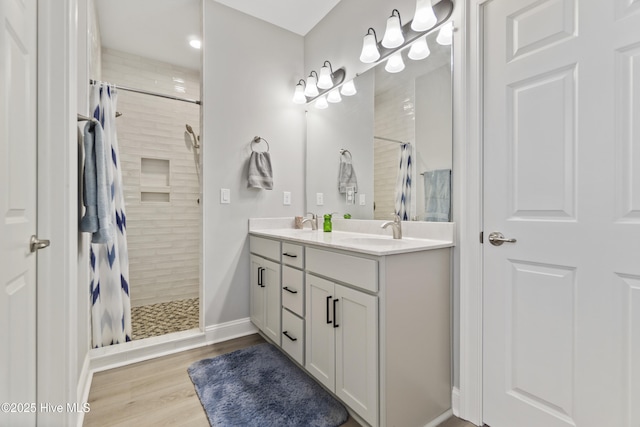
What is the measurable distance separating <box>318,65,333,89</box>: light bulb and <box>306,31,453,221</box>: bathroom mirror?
165 mm

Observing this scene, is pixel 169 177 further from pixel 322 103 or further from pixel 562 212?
pixel 562 212

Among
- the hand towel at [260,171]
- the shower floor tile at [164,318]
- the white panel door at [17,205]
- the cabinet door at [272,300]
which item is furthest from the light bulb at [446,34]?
the shower floor tile at [164,318]

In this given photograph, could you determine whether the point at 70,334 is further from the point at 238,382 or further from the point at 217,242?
the point at 217,242

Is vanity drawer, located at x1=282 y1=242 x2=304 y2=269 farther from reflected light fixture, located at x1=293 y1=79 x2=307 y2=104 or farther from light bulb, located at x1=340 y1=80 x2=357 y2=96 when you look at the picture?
reflected light fixture, located at x1=293 y1=79 x2=307 y2=104

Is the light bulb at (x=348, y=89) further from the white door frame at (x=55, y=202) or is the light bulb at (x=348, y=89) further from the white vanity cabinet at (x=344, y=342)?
the white door frame at (x=55, y=202)

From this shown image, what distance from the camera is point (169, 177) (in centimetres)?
332

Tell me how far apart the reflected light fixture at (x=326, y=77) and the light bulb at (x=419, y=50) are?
81 cm

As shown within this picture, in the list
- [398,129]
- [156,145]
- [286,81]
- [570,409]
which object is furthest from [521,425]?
[156,145]

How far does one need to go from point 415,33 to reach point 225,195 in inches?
69.0

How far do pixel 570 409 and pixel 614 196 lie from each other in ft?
2.81

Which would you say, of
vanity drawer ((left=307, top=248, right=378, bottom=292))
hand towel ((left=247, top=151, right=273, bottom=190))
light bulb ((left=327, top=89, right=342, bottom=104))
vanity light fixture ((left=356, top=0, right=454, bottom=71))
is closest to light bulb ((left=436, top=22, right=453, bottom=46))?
vanity light fixture ((left=356, top=0, right=454, bottom=71))

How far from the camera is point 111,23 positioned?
2617 millimetres

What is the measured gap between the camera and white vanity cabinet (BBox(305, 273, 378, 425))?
1.29 metres

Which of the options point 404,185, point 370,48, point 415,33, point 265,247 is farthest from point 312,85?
point 265,247
